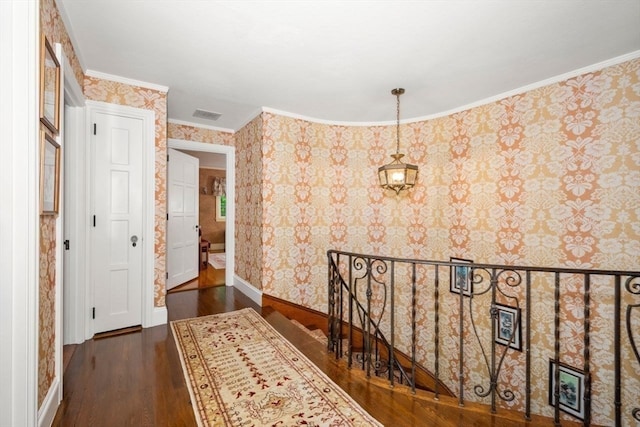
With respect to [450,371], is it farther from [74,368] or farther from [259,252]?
[74,368]

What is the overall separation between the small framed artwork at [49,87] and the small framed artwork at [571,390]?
13.5 ft

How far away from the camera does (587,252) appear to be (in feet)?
8.38

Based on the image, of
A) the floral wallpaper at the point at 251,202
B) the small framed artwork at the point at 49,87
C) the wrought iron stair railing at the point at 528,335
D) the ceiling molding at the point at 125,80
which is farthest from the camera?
the floral wallpaper at the point at 251,202

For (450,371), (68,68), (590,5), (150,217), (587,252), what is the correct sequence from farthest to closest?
(450,371)
(150,217)
(587,252)
(68,68)
(590,5)

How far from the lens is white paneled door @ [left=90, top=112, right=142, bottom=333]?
2723 millimetres

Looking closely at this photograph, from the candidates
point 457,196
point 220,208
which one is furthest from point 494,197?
point 220,208

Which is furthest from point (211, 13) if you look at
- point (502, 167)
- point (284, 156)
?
point (502, 167)

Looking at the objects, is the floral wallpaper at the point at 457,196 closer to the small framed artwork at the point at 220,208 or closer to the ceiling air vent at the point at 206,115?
the ceiling air vent at the point at 206,115

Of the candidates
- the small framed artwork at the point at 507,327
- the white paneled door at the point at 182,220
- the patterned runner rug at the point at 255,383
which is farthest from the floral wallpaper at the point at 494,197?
the white paneled door at the point at 182,220

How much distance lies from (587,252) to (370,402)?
7.80 ft

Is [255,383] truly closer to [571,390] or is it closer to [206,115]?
[571,390]

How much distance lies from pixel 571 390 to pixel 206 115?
5.09m

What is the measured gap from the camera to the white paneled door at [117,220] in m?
2.72

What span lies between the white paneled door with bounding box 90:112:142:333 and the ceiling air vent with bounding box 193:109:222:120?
3.24 feet
